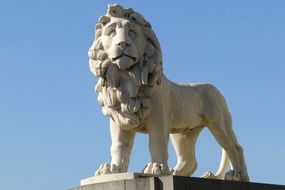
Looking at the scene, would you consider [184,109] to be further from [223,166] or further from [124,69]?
[223,166]

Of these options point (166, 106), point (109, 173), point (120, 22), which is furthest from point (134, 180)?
point (120, 22)

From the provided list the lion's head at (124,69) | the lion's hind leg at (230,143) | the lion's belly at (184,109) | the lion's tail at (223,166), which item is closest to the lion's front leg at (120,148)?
the lion's head at (124,69)

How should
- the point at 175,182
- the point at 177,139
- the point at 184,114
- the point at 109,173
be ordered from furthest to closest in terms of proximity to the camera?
1. the point at 177,139
2. the point at 184,114
3. the point at 109,173
4. the point at 175,182

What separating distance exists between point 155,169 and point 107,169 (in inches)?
24.7

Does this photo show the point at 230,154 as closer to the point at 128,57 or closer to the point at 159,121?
the point at 159,121

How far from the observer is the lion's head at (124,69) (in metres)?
9.64

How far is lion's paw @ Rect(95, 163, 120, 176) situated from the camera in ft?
31.2

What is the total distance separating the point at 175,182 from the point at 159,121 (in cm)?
115

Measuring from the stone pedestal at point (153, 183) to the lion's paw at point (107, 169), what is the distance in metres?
0.09

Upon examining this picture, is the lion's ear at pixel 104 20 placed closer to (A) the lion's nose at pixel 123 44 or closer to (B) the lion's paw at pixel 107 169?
(A) the lion's nose at pixel 123 44

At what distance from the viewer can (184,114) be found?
10.3m

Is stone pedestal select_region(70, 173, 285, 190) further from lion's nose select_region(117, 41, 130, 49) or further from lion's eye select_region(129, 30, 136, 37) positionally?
lion's eye select_region(129, 30, 136, 37)

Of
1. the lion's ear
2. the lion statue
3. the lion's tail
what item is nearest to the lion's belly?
the lion statue

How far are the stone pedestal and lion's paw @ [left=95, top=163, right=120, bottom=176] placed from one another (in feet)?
0.30
